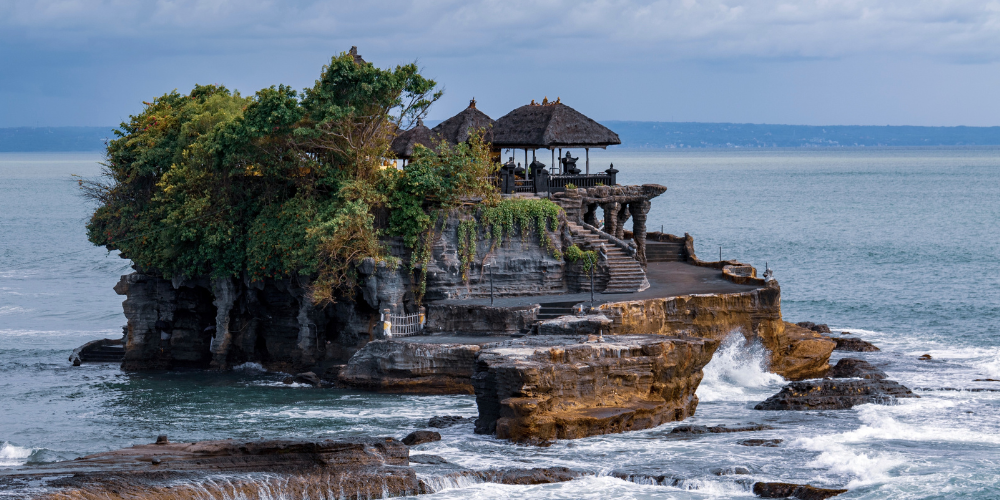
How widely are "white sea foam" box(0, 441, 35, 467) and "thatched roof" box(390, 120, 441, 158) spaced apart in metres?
19.1

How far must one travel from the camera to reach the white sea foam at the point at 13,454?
3162 centimetres

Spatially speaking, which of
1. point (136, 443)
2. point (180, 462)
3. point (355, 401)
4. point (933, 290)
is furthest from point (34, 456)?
point (933, 290)

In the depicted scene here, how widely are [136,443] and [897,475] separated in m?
20.3

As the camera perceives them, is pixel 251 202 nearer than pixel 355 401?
No

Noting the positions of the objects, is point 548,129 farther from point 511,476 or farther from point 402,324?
point 511,476

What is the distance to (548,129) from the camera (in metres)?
47.2

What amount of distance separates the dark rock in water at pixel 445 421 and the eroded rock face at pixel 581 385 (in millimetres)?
1131

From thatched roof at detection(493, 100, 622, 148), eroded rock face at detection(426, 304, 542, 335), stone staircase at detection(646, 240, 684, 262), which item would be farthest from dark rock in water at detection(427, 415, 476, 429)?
stone staircase at detection(646, 240, 684, 262)

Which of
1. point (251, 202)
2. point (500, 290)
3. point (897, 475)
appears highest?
point (251, 202)

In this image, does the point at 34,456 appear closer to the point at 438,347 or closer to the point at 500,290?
the point at 438,347

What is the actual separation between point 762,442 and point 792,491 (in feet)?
14.7

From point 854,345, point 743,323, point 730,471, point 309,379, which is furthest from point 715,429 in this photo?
point 854,345

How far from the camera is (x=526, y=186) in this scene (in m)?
48.0

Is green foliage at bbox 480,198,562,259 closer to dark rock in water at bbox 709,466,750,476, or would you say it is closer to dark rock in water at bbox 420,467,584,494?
dark rock in water at bbox 420,467,584,494
